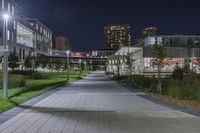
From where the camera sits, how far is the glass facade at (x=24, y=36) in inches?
4239

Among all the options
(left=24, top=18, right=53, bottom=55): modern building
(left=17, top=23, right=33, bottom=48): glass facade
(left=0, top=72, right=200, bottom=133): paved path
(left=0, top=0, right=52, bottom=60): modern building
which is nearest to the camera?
(left=0, top=72, right=200, bottom=133): paved path

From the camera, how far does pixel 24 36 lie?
115625 mm

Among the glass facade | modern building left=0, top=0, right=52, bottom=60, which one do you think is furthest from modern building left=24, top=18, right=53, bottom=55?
the glass facade

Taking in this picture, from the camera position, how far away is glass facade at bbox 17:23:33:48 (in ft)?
353

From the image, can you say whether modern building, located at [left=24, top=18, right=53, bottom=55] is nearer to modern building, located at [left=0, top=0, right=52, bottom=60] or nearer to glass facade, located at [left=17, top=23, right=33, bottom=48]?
modern building, located at [left=0, top=0, right=52, bottom=60]

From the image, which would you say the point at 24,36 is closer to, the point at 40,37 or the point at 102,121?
the point at 40,37

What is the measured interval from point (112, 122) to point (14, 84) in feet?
66.1

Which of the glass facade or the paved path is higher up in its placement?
the glass facade

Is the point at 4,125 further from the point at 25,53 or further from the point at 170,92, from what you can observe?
the point at 25,53

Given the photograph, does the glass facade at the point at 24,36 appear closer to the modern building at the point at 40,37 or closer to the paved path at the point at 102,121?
the modern building at the point at 40,37

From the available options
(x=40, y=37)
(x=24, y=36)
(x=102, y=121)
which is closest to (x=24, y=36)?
(x=24, y=36)

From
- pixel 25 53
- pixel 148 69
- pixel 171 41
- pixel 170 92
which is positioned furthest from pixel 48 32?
pixel 170 92

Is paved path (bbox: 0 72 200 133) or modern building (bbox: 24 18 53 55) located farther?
modern building (bbox: 24 18 53 55)

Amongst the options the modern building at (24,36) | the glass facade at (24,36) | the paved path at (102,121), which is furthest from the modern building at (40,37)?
the paved path at (102,121)
